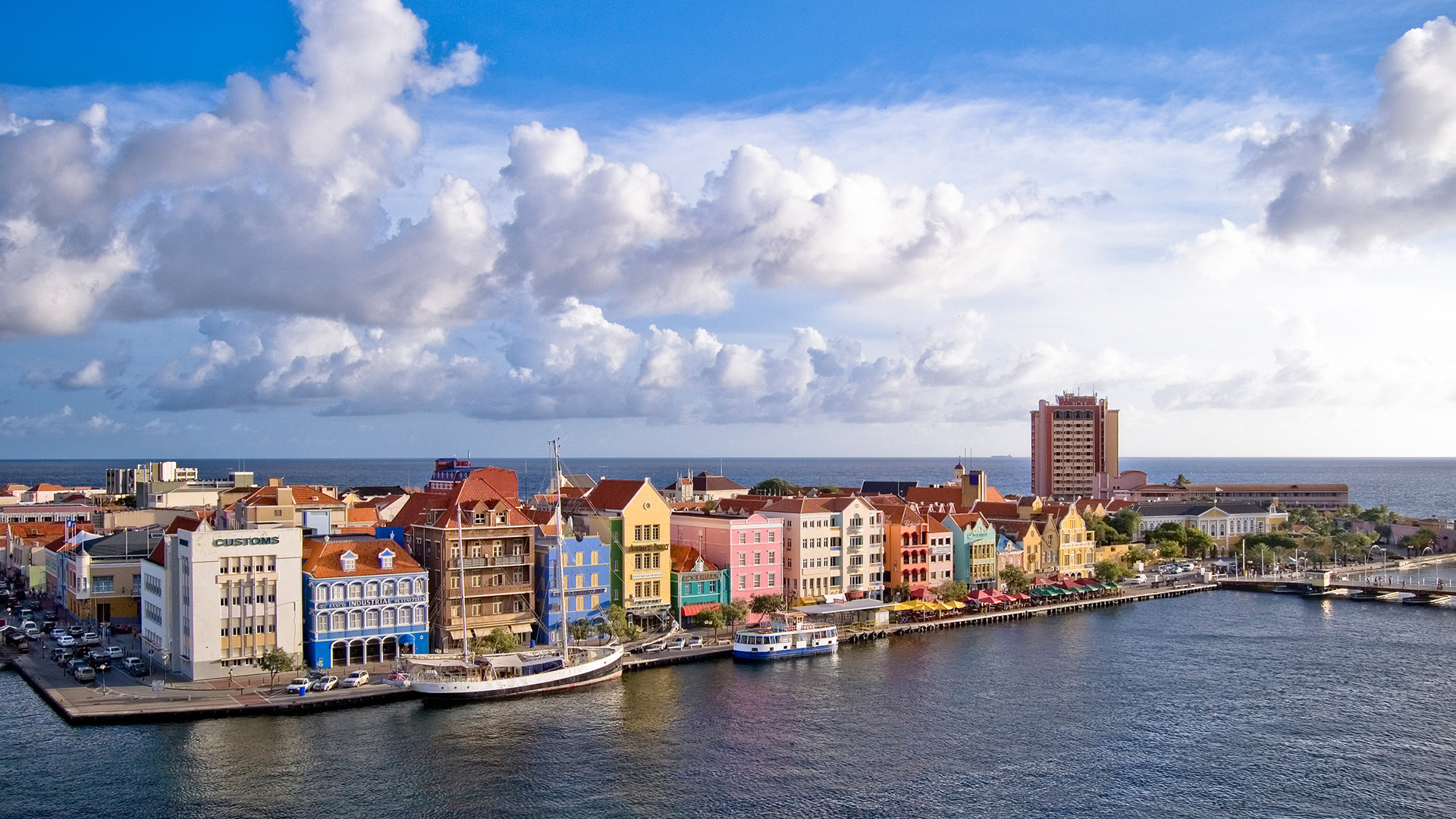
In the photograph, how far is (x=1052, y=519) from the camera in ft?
413

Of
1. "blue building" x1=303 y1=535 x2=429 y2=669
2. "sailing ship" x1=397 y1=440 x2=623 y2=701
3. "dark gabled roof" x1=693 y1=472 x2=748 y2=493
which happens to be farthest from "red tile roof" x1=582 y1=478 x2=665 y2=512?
"dark gabled roof" x1=693 y1=472 x2=748 y2=493

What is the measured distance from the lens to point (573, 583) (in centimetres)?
8475

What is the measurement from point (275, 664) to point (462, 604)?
12375 millimetres

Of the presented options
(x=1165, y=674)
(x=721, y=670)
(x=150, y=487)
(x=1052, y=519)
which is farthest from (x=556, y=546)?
(x=150, y=487)

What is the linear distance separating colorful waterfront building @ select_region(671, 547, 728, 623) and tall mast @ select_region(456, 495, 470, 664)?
19.5 metres

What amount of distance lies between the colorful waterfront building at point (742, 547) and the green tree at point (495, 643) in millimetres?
23985

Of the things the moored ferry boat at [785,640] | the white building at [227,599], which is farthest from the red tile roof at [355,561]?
the moored ferry boat at [785,640]

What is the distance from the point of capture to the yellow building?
3521 inches

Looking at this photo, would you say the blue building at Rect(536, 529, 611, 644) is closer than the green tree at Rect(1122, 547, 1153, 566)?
Yes

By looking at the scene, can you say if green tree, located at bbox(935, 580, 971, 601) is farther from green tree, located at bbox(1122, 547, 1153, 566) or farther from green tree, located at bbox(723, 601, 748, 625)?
green tree, located at bbox(1122, 547, 1153, 566)

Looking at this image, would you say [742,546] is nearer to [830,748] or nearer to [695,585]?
[695,585]

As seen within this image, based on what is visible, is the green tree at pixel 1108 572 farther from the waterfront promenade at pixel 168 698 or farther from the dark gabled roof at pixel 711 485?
the dark gabled roof at pixel 711 485

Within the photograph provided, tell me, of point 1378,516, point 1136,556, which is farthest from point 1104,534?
point 1378,516

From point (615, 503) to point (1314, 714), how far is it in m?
52.0
